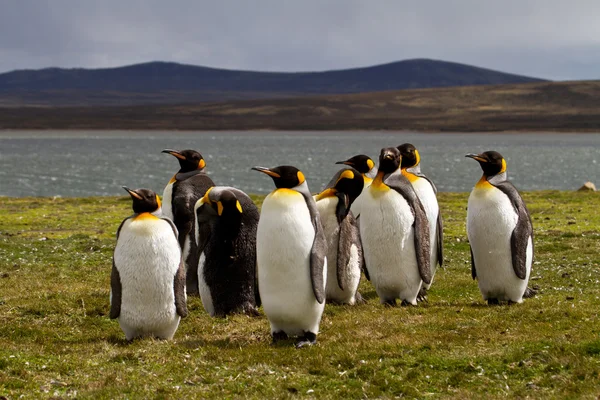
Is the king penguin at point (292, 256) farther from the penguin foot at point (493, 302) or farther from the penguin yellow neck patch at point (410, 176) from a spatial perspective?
the penguin yellow neck patch at point (410, 176)

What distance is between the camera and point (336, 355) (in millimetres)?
7934

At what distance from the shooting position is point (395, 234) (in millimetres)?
10797

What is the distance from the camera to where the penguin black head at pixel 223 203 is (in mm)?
10133

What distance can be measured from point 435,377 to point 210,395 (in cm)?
204

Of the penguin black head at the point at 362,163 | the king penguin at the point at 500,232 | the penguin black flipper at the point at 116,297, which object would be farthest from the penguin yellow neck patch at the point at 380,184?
the penguin black flipper at the point at 116,297

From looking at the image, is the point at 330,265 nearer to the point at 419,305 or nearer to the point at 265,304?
the point at 419,305

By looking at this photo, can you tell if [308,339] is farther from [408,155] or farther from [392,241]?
[408,155]

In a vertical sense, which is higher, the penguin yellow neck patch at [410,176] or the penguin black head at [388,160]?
the penguin black head at [388,160]

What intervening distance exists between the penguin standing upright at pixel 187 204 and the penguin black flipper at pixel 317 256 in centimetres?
355

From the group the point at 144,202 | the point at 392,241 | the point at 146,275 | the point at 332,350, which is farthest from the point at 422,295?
the point at 144,202

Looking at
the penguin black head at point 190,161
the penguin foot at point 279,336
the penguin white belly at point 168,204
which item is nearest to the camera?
the penguin foot at point 279,336

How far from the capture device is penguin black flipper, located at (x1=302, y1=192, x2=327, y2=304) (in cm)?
862

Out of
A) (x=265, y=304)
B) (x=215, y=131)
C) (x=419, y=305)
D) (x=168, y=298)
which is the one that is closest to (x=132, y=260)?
(x=168, y=298)

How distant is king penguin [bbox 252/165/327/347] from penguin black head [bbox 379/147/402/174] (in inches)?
94.7
